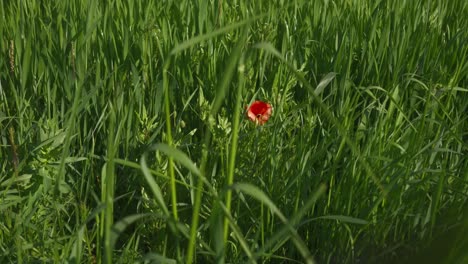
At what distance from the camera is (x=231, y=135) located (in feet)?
5.40

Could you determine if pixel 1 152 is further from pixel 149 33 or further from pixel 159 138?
pixel 149 33

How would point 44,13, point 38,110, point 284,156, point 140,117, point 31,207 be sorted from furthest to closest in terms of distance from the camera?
point 44,13, point 38,110, point 140,117, point 284,156, point 31,207

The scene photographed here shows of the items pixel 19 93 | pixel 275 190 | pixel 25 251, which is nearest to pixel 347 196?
pixel 275 190

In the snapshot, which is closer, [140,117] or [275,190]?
[275,190]

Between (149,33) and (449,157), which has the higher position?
(149,33)

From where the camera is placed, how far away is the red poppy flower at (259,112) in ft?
5.43

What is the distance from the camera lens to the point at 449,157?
1.89 meters

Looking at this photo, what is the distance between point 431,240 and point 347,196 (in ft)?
0.71

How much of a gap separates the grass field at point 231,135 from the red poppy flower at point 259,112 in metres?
0.03

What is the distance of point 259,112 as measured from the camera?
1.67m

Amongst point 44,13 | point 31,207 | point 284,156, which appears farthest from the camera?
point 44,13

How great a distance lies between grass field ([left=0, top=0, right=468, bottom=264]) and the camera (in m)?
1.47

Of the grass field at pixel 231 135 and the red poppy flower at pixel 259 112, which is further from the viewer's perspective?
the red poppy flower at pixel 259 112

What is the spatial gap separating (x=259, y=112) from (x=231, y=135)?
8 cm
